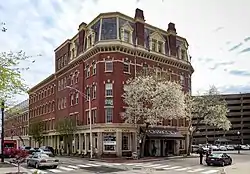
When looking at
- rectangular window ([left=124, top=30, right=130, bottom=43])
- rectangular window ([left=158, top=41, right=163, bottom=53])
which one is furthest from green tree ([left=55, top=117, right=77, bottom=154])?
rectangular window ([left=158, top=41, right=163, bottom=53])

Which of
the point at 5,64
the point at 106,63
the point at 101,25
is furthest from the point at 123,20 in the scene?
the point at 5,64

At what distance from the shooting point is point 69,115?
59.9 metres

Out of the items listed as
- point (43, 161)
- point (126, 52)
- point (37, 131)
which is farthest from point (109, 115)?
point (37, 131)

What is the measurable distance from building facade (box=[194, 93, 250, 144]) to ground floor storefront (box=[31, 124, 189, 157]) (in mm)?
77091

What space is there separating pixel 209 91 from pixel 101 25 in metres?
21.6

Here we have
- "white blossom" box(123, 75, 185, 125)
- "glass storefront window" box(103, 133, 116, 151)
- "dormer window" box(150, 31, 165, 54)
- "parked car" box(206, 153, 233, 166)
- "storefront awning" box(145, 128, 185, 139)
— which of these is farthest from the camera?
"dormer window" box(150, 31, 165, 54)

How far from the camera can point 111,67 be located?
49688mm

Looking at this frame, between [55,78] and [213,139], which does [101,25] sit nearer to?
[55,78]

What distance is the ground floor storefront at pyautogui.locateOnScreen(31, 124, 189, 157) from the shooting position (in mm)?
47844

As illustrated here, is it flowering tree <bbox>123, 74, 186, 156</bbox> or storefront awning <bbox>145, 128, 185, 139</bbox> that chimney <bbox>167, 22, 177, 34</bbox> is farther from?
storefront awning <bbox>145, 128, 185, 139</bbox>

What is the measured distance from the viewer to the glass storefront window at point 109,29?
5012 centimetres

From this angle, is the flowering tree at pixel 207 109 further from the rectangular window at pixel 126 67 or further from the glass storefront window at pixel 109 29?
the glass storefront window at pixel 109 29

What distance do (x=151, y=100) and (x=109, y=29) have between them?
12134mm

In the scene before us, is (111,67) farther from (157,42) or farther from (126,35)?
(157,42)
